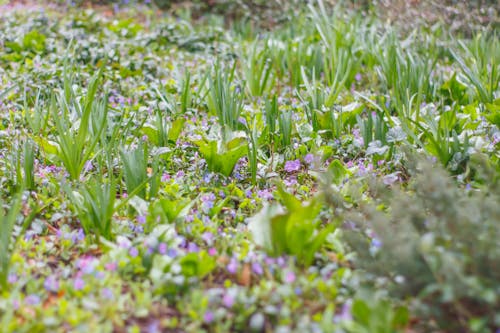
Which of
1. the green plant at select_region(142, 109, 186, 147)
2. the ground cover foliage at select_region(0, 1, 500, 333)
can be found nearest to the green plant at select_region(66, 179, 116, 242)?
the ground cover foliage at select_region(0, 1, 500, 333)

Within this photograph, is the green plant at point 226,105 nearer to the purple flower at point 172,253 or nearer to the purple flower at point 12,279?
the purple flower at point 172,253

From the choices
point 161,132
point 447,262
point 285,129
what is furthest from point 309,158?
point 447,262

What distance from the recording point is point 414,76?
329cm

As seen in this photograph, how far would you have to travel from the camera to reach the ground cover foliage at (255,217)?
1.45 metres

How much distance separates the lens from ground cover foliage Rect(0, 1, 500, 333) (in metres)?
1.45

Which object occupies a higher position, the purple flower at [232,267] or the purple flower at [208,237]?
the purple flower at [232,267]

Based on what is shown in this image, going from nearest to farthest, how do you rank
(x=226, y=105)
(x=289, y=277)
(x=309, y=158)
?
(x=289, y=277) < (x=309, y=158) < (x=226, y=105)

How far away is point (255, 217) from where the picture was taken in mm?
1913

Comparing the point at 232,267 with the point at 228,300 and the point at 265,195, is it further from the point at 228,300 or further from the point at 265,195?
the point at 265,195

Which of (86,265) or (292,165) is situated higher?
(86,265)

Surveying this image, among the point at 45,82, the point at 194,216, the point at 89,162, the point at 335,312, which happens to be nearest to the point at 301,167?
the point at 194,216

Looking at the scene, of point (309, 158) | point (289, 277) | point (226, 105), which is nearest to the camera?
point (289, 277)

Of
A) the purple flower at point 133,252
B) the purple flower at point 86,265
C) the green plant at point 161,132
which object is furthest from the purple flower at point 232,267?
the green plant at point 161,132

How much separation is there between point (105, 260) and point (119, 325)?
30 centimetres
